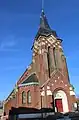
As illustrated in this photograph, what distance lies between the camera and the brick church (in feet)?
98.9

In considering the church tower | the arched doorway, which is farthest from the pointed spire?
the arched doorway

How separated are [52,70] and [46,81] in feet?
11.0

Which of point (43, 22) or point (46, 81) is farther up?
point (43, 22)

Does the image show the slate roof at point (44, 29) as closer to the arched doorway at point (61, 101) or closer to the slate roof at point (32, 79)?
the slate roof at point (32, 79)

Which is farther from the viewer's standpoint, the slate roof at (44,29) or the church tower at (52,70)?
the slate roof at (44,29)

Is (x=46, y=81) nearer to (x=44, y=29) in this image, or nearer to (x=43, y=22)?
(x=44, y=29)

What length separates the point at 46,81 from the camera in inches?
1214

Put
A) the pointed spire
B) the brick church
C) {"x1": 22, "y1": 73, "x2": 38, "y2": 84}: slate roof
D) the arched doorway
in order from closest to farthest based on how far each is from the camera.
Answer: the brick church, the arched doorway, {"x1": 22, "y1": 73, "x2": 38, "y2": 84}: slate roof, the pointed spire

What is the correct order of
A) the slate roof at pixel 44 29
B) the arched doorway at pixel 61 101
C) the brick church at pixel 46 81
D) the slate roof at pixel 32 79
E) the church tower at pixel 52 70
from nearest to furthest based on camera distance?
1. the brick church at pixel 46 81
2. the church tower at pixel 52 70
3. the arched doorway at pixel 61 101
4. the slate roof at pixel 32 79
5. the slate roof at pixel 44 29

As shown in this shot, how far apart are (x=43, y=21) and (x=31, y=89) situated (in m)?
17.7

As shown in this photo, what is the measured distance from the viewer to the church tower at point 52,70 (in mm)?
30453

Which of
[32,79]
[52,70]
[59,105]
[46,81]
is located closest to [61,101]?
[59,105]

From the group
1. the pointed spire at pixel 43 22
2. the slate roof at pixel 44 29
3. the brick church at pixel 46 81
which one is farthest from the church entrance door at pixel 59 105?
the pointed spire at pixel 43 22

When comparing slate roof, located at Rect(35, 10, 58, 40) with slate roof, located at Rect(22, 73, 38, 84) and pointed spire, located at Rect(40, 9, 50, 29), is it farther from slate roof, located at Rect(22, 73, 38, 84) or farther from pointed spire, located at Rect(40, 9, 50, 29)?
slate roof, located at Rect(22, 73, 38, 84)
